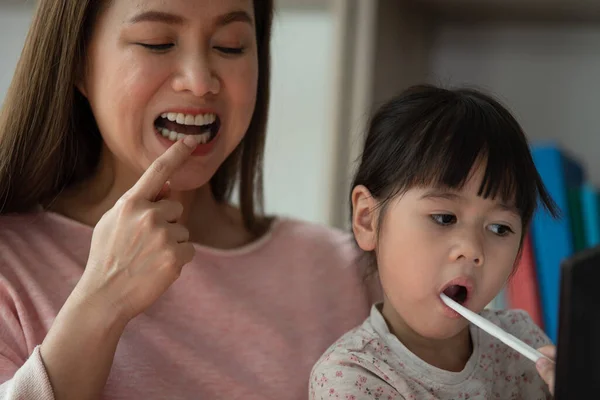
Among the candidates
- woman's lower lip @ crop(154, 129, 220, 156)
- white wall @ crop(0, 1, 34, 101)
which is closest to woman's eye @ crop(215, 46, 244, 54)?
woman's lower lip @ crop(154, 129, 220, 156)

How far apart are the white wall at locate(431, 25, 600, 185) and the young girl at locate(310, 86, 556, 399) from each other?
0.99 metres

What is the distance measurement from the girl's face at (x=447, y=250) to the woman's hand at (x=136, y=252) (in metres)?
0.26

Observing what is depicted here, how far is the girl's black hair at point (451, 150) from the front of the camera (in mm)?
965

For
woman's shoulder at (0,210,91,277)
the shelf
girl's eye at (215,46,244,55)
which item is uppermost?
the shelf

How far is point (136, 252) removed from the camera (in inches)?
40.4

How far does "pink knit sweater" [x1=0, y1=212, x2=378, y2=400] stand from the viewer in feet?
3.64

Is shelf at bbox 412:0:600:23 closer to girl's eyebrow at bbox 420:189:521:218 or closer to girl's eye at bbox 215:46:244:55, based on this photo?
girl's eye at bbox 215:46:244:55

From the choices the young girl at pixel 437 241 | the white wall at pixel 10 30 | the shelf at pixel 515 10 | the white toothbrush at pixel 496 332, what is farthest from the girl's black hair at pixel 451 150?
the white wall at pixel 10 30

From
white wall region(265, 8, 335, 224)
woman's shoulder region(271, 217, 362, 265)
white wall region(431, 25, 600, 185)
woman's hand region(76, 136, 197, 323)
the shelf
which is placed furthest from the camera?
white wall region(265, 8, 335, 224)

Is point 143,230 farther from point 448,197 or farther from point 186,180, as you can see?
point 448,197

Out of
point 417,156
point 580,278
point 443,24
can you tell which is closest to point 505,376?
point 417,156

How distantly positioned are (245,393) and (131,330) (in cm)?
17

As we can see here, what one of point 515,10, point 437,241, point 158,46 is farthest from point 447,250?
point 515,10

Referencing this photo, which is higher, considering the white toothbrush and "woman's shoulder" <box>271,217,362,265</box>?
A: the white toothbrush
